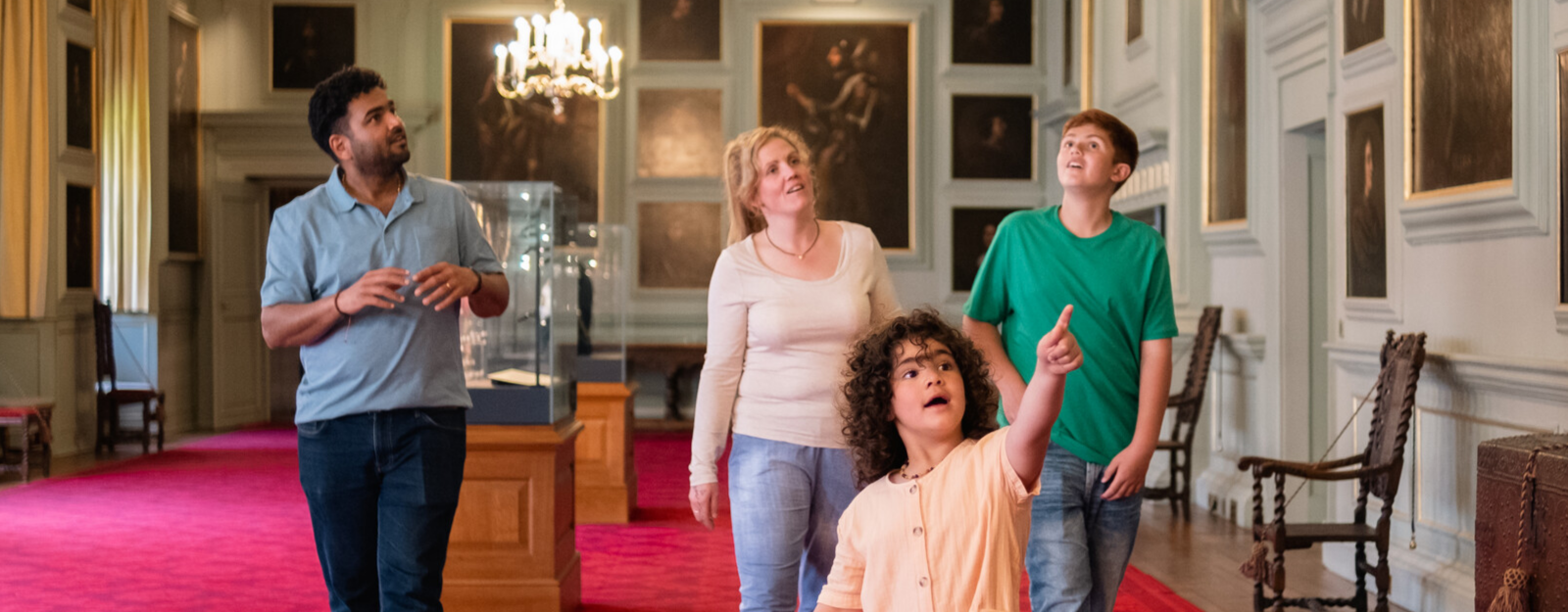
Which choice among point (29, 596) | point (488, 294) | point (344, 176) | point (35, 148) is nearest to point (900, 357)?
point (488, 294)

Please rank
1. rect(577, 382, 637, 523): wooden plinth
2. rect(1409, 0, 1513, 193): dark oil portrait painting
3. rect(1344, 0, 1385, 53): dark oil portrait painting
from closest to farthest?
rect(1409, 0, 1513, 193): dark oil portrait painting < rect(1344, 0, 1385, 53): dark oil portrait painting < rect(577, 382, 637, 523): wooden plinth

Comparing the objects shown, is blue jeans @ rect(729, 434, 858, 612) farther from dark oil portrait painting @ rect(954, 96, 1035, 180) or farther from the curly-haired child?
dark oil portrait painting @ rect(954, 96, 1035, 180)

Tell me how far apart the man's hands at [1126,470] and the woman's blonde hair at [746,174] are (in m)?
0.94

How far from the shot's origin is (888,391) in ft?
7.65

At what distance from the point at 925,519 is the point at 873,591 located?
16 cm

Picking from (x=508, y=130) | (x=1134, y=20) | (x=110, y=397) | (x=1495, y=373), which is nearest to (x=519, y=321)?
(x=1495, y=373)

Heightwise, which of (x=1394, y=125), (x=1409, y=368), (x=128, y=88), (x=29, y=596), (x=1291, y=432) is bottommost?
(x=29, y=596)

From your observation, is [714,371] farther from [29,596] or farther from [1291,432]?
[1291,432]

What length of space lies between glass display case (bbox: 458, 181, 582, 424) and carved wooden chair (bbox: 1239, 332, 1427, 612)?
2.71 meters

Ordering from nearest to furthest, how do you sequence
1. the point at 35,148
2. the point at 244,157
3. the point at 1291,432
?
the point at 1291,432
the point at 35,148
the point at 244,157

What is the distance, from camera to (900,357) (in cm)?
230

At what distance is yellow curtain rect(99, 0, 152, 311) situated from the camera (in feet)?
36.8

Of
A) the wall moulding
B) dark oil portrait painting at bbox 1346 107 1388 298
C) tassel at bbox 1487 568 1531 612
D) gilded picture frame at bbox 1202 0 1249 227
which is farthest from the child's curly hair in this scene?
gilded picture frame at bbox 1202 0 1249 227

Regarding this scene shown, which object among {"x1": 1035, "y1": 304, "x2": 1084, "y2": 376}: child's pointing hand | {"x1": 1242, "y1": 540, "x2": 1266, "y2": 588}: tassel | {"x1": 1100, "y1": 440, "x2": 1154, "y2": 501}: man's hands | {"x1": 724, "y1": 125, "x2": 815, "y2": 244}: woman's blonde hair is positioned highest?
{"x1": 724, "y1": 125, "x2": 815, "y2": 244}: woman's blonde hair
